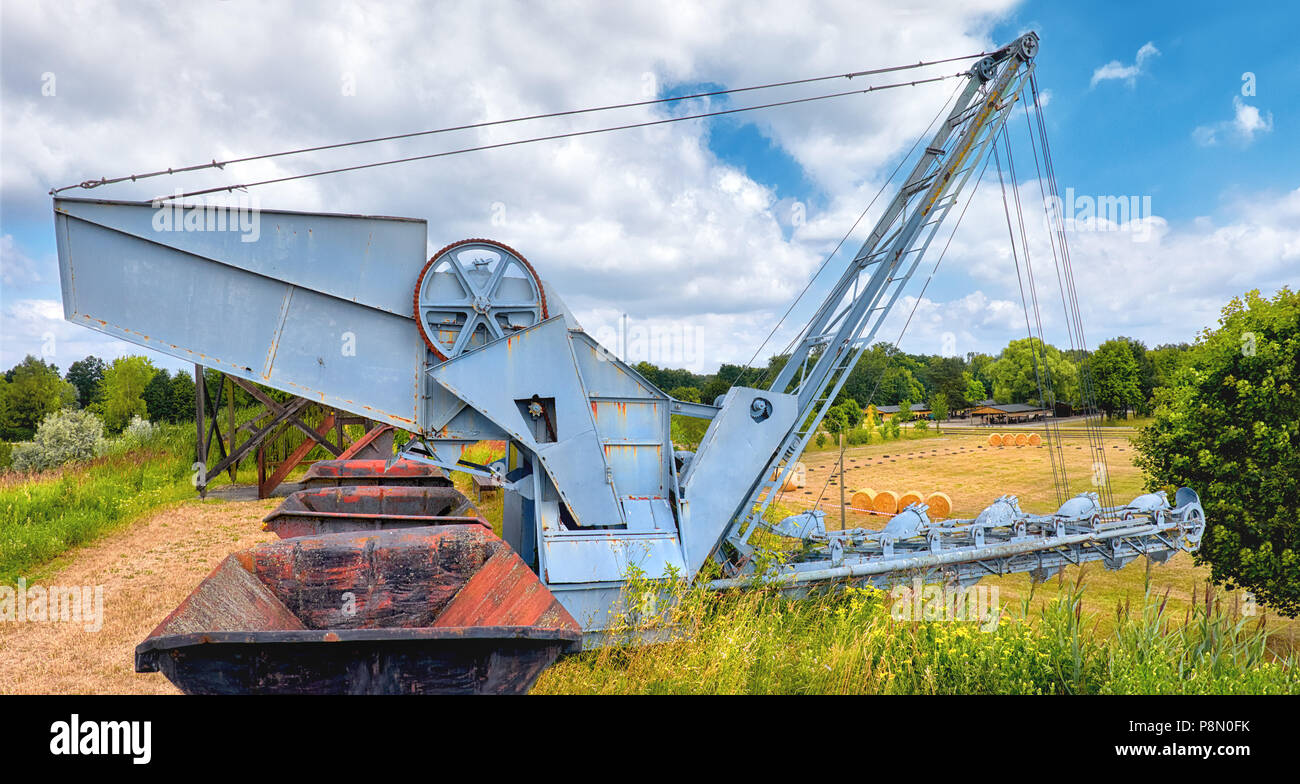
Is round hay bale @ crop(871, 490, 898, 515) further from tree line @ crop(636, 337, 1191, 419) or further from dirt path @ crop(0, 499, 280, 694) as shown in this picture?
dirt path @ crop(0, 499, 280, 694)

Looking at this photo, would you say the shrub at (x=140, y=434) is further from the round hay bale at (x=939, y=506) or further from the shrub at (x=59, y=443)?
the round hay bale at (x=939, y=506)

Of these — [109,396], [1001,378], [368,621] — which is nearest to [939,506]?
[368,621]

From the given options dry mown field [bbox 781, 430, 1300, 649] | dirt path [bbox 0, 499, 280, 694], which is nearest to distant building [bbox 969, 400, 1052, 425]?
dry mown field [bbox 781, 430, 1300, 649]

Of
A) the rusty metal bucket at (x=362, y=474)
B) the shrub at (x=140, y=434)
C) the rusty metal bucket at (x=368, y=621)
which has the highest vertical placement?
the shrub at (x=140, y=434)

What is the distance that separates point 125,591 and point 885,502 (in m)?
16.4

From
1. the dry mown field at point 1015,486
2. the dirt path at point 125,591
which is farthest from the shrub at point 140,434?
the dry mown field at point 1015,486

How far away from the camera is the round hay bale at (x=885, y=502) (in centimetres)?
1768

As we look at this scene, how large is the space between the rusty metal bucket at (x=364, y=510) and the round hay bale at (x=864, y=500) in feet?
44.3

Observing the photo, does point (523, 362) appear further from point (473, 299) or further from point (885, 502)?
point (885, 502)

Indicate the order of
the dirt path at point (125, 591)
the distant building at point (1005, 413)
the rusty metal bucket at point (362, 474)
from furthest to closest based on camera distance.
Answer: the distant building at point (1005, 413)
the rusty metal bucket at point (362, 474)
the dirt path at point (125, 591)

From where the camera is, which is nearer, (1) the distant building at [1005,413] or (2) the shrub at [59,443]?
(2) the shrub at [59,443]

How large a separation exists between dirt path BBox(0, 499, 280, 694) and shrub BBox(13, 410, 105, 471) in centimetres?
1384

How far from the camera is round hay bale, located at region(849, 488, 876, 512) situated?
1829 centimetres

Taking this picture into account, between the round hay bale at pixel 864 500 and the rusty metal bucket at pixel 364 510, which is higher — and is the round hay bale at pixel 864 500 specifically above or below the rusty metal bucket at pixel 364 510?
below
